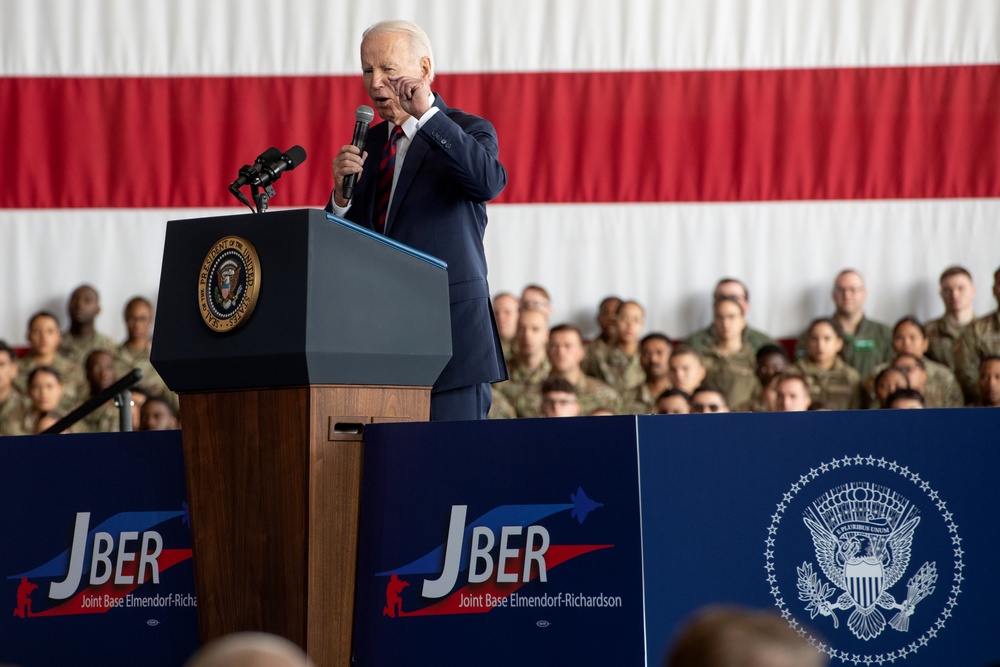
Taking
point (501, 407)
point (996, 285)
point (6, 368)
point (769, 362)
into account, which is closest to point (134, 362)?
point (6, 368)

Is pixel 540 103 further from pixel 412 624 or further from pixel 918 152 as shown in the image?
pixel 412 624

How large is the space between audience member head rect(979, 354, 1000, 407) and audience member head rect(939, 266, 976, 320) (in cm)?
31

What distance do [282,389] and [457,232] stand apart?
1.75 feet

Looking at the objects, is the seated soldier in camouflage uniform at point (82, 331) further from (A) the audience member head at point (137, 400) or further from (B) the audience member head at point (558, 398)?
(B) the audience member head at point (558, 398)

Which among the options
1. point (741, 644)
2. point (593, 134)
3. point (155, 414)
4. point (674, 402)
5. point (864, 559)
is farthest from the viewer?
point (593, 134)

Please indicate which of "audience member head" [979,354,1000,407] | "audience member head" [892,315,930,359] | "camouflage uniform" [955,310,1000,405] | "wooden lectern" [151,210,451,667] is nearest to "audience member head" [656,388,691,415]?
"audience member head" [892,315,930,359]

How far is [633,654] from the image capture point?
1829 millimetres

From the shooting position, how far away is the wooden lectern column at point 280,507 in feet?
6.14

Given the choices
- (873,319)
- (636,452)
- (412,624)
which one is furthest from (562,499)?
(873,319)

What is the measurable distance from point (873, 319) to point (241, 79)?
316 cm

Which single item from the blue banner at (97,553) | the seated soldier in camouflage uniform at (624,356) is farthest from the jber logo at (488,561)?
the seated soldier in camouflage uniform at (624,356)

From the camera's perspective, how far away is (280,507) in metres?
1.89

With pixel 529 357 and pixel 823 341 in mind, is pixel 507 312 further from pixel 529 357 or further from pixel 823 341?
pixel 823 341

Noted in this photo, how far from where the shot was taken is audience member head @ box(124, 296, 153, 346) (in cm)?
577
